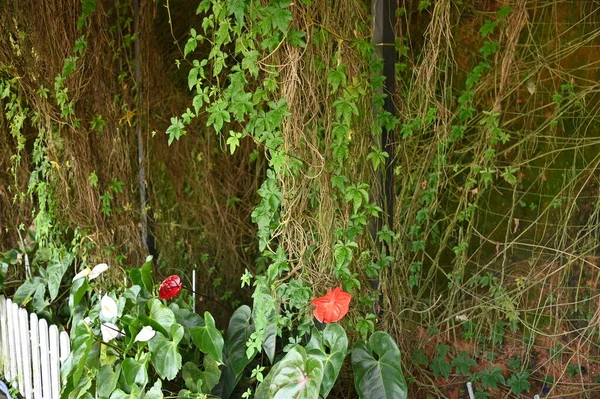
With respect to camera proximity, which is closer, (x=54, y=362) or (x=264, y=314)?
(x=264, y=314)

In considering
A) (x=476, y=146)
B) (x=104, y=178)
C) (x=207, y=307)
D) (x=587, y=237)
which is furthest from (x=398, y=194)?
(x=207, y=307)

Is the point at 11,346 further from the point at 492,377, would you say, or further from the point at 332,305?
the point at 492,377

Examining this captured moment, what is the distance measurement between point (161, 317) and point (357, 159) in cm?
95

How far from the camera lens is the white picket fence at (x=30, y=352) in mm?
2961

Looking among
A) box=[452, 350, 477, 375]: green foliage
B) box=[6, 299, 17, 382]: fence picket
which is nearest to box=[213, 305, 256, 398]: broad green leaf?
box=[452, 350, 477, 375]: green foliage

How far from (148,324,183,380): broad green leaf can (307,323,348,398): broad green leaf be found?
47cm

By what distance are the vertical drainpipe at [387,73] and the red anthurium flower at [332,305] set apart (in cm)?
55

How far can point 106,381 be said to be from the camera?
256cm

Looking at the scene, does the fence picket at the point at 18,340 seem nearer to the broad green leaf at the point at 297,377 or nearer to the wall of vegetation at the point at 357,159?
the wall of vegetation at the point at 357,159

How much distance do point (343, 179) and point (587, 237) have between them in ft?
4.63

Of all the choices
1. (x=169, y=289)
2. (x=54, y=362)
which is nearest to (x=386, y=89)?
(x=169, y=289)

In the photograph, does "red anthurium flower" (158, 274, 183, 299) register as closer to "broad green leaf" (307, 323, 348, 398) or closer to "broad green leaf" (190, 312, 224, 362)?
"broad green leaf" (190, 312, 224, 362)

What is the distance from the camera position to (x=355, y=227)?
2.42m

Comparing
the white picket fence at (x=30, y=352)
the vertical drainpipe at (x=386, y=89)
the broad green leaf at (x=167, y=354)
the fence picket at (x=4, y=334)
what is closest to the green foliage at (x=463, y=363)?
the vertical drainpipe at (x=386, y=89)
